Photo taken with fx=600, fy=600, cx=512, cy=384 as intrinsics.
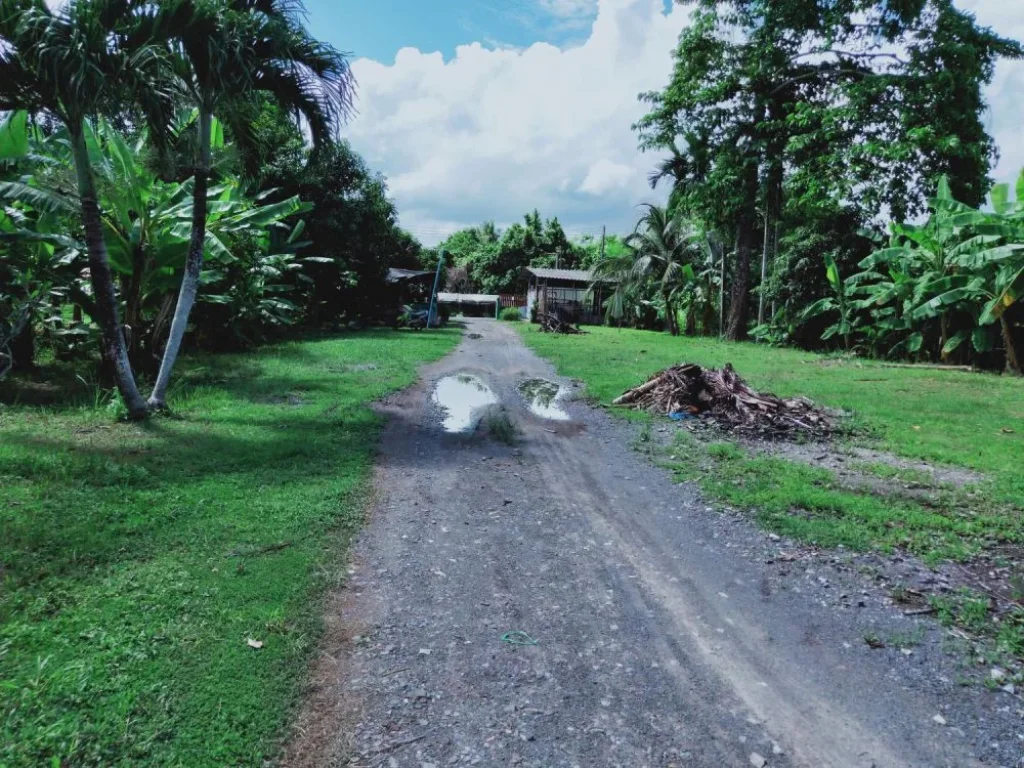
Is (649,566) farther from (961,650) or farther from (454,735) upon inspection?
(454,735)

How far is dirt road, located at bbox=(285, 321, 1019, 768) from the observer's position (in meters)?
2.65

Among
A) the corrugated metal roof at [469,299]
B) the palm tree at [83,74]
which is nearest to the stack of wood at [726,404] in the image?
the palm tree at [83,74]

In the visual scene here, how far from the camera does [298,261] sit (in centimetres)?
2122

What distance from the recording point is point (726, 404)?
9.08 meters

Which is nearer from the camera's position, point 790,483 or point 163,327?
point 790,483

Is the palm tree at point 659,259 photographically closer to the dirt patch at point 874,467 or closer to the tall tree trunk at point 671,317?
the tall tree trunk at point 671,317

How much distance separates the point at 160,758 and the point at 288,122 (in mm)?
8384

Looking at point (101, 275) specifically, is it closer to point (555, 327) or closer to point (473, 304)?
point (555, 327)

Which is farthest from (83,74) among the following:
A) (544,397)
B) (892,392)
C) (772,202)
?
(772,202)

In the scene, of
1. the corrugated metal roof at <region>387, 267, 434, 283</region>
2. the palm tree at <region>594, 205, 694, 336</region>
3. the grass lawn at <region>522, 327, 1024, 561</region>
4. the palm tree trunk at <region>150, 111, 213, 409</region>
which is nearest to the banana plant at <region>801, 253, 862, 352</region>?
the grass lawn at <region>522, 327, 1024, 561</region>

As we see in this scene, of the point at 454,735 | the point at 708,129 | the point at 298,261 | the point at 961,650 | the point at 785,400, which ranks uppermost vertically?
the point at 708,129

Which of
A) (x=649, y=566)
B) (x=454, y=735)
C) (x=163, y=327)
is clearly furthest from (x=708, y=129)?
(x=454, y=735)

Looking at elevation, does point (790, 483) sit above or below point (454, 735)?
above

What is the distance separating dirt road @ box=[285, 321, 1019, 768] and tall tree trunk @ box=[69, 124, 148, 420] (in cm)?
405
